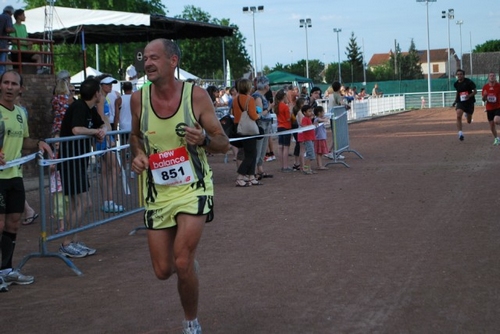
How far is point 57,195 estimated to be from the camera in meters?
8.89

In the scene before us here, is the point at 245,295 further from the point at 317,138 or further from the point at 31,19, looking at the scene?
the point at 31,19

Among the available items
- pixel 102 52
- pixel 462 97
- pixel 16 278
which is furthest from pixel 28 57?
pixel 102 52

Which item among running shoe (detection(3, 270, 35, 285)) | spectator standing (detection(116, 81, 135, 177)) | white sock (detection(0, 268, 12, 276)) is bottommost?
running shoe (detection(3, 270, 35, 285))

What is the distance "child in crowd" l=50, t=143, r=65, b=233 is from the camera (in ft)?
29.1

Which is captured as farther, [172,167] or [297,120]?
[297,120]

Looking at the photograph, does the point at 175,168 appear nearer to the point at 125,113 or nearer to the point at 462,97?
the point at 125,113

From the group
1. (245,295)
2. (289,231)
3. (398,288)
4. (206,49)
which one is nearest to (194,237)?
(245,295)

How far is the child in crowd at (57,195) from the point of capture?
29.1ft

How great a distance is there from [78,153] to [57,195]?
1.84ft

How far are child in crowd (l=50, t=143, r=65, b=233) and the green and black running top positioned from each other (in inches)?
138

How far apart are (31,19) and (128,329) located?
17.8 metres

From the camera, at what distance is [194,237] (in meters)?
5.52

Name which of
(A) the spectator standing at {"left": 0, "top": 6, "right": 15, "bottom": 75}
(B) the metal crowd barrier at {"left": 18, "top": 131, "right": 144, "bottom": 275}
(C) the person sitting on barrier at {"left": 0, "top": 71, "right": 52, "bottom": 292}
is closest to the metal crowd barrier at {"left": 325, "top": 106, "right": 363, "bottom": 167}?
(A) the spectator standing at {"left": 0, "top": 6, "right": 15, "bottom": 75}

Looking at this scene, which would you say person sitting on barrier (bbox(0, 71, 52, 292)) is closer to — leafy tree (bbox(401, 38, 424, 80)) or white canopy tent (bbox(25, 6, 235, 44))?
white canopy tent (bbox(25, 6, 235, 44))
